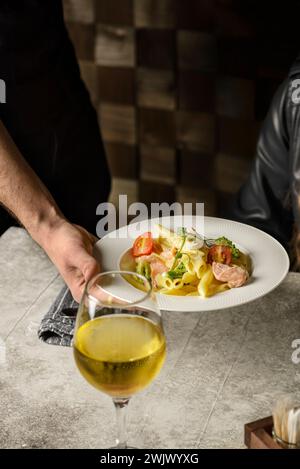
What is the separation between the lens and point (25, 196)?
1.66m

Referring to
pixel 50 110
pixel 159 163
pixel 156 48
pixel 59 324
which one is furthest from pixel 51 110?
pixel 59 324

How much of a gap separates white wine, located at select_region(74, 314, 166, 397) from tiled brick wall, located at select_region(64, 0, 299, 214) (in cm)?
193

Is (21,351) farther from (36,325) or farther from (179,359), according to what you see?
(179,359)

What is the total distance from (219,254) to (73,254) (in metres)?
0.27

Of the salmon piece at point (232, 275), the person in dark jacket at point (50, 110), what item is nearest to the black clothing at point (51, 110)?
the person in dark jacket at point (50, 110)

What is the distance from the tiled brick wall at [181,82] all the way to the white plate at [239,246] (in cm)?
133

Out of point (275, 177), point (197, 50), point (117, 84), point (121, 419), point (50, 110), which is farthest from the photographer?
point (117, 84)

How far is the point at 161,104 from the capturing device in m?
3.06

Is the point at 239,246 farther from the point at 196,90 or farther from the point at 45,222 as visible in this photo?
the point at 196,90

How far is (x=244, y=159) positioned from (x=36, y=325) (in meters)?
1.73

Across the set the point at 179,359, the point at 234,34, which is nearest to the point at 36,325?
the point at 179,359

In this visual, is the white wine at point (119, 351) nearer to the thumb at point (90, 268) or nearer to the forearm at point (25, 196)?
the thumb at point (90, 268)

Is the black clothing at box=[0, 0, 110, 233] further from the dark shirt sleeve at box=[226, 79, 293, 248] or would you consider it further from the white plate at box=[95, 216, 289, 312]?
the white plate at box=[95, 216, 289, 312]

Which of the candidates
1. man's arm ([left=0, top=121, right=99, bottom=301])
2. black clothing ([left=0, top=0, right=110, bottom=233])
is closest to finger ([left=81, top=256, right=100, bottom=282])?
man's arm ([left=0, top=121, right=99, bottom=301])
